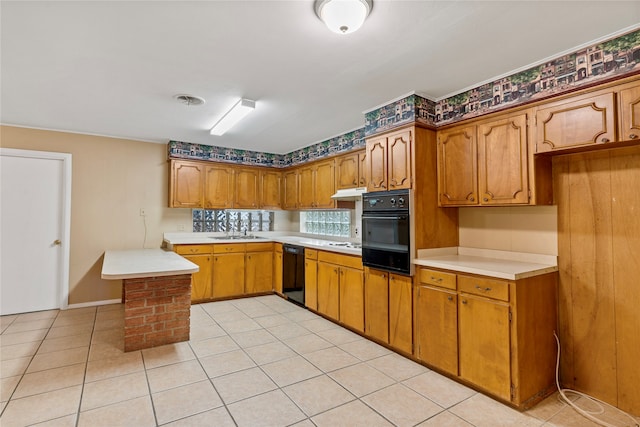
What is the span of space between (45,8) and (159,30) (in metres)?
0.60

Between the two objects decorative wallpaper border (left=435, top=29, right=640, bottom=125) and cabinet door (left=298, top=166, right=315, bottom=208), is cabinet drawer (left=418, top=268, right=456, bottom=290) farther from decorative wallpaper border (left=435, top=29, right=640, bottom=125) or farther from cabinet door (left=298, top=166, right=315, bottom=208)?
cabinet door (left=298, top=166, right=315, bottom=208)

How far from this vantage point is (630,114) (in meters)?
1.98

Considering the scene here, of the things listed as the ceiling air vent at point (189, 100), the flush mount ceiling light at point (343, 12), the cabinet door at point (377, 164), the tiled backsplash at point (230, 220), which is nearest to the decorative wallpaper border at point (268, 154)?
the cabinet door at point (377, 164)

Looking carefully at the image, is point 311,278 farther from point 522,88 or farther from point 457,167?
point 522,88

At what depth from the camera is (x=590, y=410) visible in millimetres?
2152

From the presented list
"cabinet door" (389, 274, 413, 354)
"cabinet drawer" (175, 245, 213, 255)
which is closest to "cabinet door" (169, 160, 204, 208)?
"cabinet drawer" (175, 245, 213, 255)

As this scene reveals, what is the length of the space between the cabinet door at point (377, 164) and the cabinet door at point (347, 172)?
2.67ft

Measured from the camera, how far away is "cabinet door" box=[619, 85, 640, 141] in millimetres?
1958

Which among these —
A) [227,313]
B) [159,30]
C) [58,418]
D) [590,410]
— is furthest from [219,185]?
[590,410]

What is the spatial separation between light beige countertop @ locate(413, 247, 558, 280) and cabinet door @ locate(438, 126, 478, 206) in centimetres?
51

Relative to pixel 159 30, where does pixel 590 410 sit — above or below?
below

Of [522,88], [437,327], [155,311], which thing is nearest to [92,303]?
[155,311]

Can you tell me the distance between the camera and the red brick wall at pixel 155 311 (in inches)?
117

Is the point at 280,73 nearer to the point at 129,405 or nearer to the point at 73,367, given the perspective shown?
the point at 129,405
